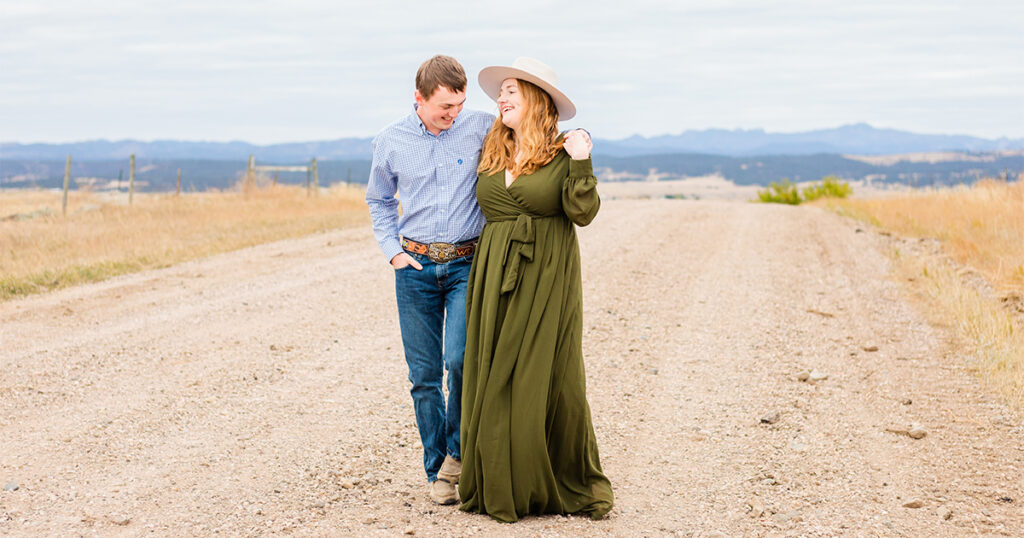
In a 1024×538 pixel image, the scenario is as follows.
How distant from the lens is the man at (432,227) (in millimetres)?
3840

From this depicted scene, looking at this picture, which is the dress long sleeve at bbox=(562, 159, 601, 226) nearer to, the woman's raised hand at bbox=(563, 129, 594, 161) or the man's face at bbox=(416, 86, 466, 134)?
the woman's raised hand at bbox=(563, 129, 594, 161)

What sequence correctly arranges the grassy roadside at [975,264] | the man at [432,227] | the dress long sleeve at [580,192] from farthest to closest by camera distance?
the grassy roadside at [975,264] < the man at [432,227] < the dress long sleeve at [580,192]

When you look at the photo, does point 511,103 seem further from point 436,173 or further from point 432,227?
point 432,227

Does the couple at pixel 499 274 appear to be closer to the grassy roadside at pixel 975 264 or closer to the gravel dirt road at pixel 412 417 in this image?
the gravel dirt road at pixel 412 417

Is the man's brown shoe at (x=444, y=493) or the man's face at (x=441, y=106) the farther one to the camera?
the man's brown shoe at (x=444, y=493)

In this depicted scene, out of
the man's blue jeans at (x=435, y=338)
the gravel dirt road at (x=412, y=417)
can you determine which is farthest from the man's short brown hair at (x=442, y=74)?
the gravel dirt road at (x=412, y=417)

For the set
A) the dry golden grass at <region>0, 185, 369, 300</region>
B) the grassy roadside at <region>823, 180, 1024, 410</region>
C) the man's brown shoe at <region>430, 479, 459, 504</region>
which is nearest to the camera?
the man's brown shoe at <region>430, 479, 459, 504</region>

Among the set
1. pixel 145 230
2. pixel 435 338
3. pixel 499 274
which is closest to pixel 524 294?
pixel 499 274

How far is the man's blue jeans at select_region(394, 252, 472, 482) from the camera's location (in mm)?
3893

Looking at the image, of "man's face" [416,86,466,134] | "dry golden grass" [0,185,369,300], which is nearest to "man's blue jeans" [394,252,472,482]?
"man's face" [416,86,466,134]

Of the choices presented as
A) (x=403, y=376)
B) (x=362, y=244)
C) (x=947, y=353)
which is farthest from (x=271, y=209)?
(x=947, y=353)

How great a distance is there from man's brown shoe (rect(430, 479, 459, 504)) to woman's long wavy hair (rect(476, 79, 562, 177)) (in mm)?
1433

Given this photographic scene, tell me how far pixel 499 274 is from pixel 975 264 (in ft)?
31.5

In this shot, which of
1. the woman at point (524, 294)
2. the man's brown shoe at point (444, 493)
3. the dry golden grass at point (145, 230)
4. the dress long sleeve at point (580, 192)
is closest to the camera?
the dress long sleeve at point (580, 192)
